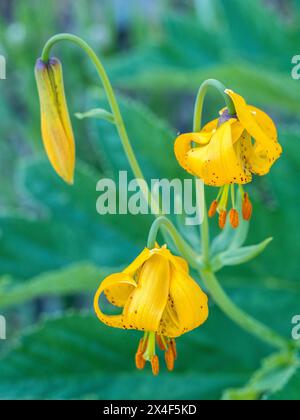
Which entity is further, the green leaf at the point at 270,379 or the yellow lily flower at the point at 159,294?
the green leaf at the point at 270,379

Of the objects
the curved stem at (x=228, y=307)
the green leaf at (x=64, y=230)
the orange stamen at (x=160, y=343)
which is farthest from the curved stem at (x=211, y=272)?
the green leaf at (x=64, y=230)

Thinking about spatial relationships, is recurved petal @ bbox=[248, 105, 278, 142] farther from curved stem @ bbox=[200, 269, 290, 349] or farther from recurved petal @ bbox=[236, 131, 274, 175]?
curved stem @ bbox=[200, 269, 290, 349]

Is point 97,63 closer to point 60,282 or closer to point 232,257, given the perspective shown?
point 232,257
